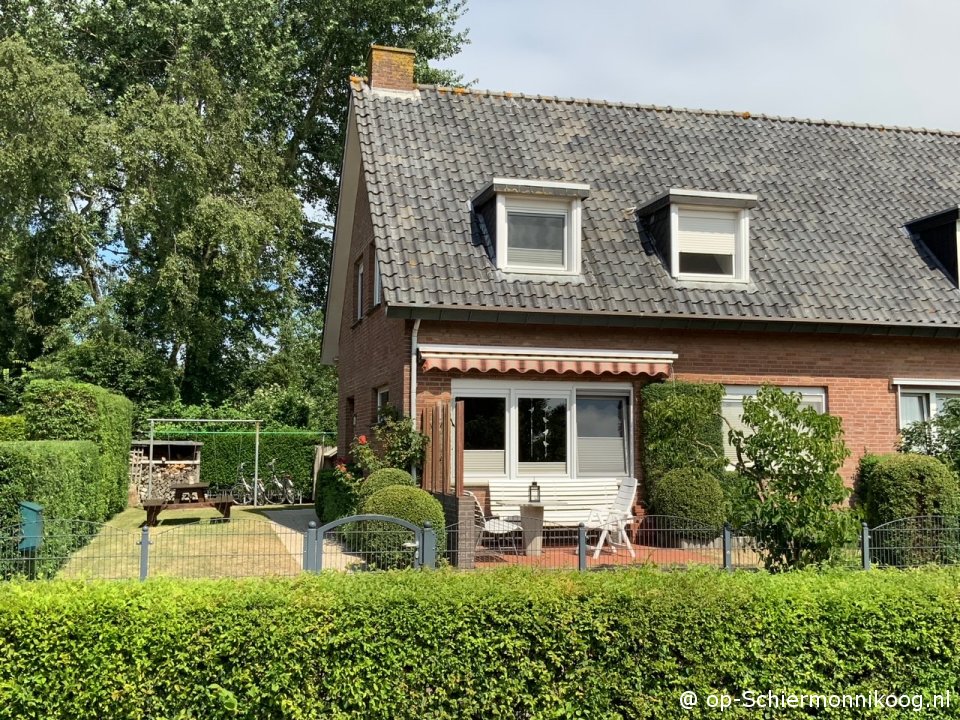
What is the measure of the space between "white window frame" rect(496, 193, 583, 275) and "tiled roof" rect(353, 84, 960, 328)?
0.85 ft

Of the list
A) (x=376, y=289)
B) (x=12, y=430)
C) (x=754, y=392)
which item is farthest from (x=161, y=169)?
(x=754, y=392)

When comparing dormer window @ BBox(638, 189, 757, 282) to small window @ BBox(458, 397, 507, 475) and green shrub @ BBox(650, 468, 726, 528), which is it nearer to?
green shrub @ BBox(650, 468, 726, 528)

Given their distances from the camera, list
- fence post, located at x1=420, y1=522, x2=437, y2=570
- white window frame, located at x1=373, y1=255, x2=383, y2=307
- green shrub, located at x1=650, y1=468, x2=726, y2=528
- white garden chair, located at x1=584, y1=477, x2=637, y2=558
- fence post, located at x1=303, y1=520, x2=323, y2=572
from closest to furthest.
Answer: fence post, located at x1=303, y1=520, x2=323, y2=572 < fence post, located at x1=420, y1=522, x2=437, y2=570 < white garden chair, located at x1=584, y1=477, x2=637, y2=558 < green shrub, located at x1=650, y1=468, x2=726, y2=528 < white window frame, located at x1=373, y1=255, x2=383, y2=307

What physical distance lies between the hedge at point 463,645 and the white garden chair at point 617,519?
5.49 m

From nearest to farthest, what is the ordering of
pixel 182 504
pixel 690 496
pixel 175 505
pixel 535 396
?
pixel 690 496, pixel 535 396, pixel 175 505, pixel 182 504

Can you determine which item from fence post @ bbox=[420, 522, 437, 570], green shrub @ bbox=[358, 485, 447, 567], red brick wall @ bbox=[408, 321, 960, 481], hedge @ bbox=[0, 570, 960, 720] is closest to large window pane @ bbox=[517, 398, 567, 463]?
red brick wall @ bbox=[408, 321, 960, 481]

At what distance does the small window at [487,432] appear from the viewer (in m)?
14.5

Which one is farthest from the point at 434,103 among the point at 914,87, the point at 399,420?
the point at 914,87

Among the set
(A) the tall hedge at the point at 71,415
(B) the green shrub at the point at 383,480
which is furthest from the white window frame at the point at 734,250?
(A) the tall hedge at the point at 71,415

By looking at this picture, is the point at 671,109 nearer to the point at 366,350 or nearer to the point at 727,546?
the point at 366,350

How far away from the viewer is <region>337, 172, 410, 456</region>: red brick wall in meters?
14.7

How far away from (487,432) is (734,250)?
18.7 ft

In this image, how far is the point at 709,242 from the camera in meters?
15.8

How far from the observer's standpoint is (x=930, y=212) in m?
18.2
